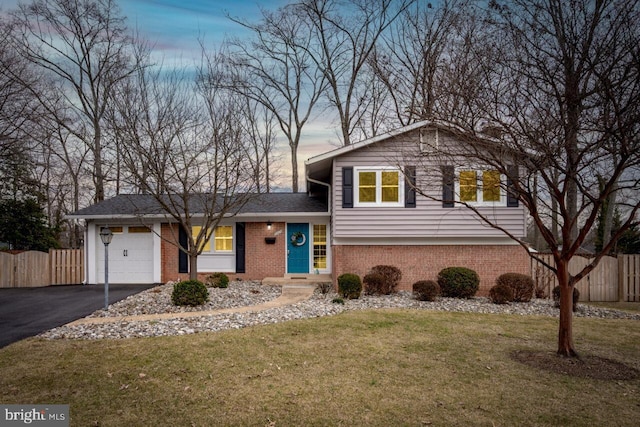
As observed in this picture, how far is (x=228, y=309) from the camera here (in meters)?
10.4

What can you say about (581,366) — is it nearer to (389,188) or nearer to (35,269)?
(389,188)

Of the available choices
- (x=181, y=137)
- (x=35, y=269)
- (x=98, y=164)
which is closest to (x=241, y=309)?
(x=181, y=137)

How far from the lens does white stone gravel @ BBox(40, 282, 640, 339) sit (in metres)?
8.38

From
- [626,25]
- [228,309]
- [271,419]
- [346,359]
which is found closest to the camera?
[271,419]

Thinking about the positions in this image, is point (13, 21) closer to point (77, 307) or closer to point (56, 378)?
point (77, 307)

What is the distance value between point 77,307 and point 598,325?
1278 cm

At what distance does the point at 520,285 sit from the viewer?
1184cm

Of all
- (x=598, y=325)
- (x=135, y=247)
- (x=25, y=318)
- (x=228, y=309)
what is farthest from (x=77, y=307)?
(x=598, y=325)

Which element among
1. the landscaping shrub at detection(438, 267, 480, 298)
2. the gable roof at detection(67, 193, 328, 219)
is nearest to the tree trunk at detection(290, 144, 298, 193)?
the gable roof at detection(67, 193, 328, 219)

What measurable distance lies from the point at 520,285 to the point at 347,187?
5.74 meters

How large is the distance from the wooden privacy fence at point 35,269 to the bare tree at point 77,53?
22.0 feet

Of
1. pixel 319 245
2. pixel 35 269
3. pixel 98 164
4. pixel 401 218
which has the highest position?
pixel 98 164

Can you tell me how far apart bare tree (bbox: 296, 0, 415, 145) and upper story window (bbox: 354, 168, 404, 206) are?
976 cm

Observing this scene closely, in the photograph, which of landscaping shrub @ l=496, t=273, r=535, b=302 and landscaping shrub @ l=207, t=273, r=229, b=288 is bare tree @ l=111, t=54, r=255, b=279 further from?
landscaping shrub @ l=496, t=273, r=535, b=302
